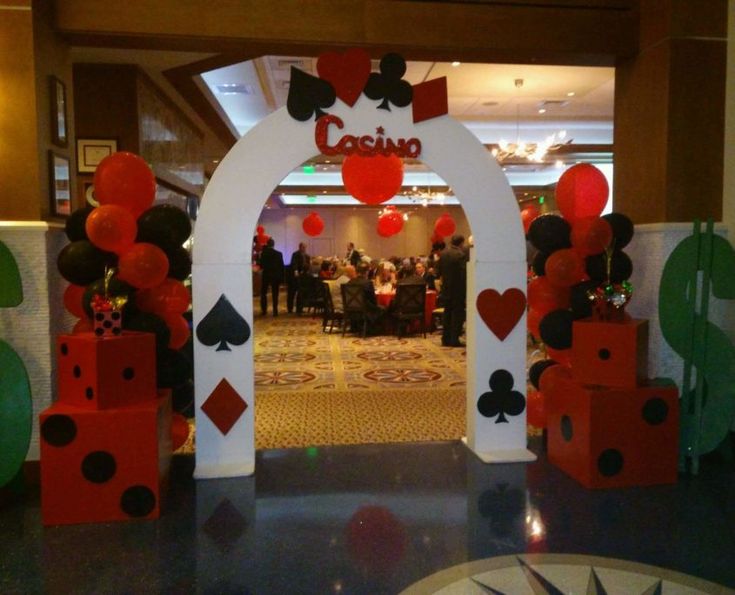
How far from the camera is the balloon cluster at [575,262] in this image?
3.71 meters

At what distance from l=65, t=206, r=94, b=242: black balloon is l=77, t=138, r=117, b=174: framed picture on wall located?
276 cm

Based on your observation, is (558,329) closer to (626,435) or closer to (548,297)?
(548,297)

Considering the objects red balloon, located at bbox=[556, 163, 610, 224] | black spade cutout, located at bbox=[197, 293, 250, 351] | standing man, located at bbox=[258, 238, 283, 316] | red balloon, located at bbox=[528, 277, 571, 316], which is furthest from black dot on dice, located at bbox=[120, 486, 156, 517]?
standing man, located at bbox=[258, 238, 283, 316]

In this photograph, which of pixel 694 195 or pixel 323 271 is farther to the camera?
pixel 323 271

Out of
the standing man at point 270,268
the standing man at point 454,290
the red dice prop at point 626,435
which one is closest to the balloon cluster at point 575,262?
the red dice prop at point 626,435

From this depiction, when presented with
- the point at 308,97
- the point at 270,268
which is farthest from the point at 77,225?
the point at 270,268

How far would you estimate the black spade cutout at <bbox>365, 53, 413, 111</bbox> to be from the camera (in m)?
3.73

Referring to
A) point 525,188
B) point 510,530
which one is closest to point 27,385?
point 510,530

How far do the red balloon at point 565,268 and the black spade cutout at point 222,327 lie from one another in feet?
6.12

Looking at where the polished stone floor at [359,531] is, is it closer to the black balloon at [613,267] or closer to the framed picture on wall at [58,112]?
the black balloon at [613,267]

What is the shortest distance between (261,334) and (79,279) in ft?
22.0

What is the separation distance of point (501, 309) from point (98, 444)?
242 cm

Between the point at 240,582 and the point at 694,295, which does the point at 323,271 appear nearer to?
the point at 694,295

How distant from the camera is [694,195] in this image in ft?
13.4
